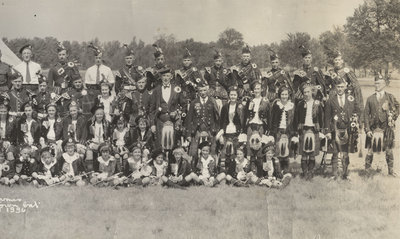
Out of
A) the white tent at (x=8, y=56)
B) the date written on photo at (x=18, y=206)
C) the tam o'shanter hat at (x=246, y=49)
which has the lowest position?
the date written on photo at (x=18, y=206)

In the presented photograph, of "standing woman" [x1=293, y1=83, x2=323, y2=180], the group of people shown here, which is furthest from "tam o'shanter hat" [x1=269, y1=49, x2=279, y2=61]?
"standing woman" [x1=293, y1=83, x2=323, y2=180]

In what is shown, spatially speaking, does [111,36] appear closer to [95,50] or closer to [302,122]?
[95,50]

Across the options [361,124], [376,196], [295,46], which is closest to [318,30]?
[295,46]

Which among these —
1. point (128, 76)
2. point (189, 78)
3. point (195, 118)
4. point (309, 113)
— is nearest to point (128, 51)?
point (128, 76)

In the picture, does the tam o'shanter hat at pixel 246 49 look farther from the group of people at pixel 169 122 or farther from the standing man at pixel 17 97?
the standing man at pixel 17 97

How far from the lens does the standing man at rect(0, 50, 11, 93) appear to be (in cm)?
474

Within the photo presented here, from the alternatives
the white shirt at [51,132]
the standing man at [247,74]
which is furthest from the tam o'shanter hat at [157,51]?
the white shirt at [51,132]

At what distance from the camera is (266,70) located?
4758 millimetres

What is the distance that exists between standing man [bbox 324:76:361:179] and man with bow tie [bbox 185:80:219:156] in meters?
1.04

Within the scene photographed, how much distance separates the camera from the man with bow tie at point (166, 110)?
468cm

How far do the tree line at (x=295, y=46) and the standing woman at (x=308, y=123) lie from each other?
333mm

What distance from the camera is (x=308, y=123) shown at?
185 inches

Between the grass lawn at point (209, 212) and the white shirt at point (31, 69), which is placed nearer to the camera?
the grass lawn at point (209, 212)

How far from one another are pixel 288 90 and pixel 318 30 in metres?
0.61
